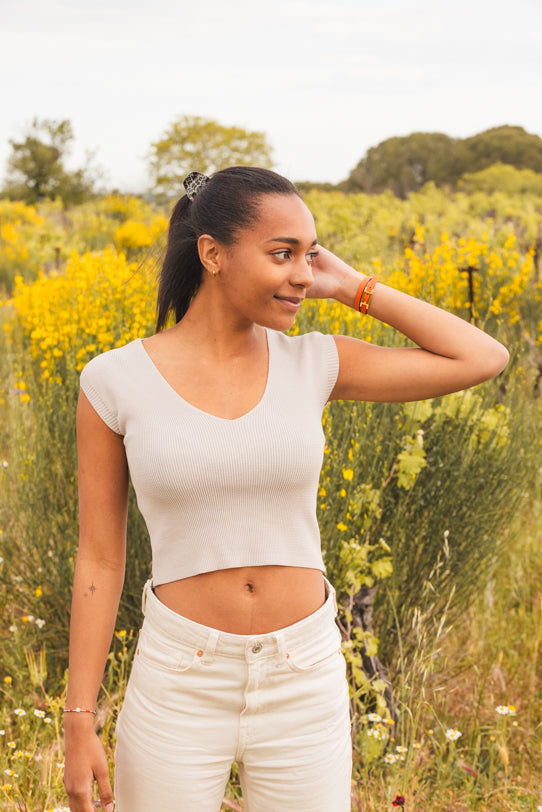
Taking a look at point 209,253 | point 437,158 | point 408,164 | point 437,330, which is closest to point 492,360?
point 437,330

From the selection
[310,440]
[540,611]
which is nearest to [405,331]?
[310,440]

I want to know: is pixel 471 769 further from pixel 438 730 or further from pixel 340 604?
pixel 340 604

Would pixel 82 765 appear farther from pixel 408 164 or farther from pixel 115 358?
pixel 408 164

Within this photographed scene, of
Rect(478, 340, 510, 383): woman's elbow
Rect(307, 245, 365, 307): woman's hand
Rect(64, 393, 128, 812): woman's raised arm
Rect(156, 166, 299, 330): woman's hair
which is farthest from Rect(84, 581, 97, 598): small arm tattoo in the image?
Rect(478, 340, 510, 383): woman's elbow

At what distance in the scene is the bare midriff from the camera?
144cm

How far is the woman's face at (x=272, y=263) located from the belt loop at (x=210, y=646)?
55 centimetres

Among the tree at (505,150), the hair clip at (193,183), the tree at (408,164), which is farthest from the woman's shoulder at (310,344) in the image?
the tree at (505,150)

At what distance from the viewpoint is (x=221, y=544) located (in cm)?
145

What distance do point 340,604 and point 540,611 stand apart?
1161 mm

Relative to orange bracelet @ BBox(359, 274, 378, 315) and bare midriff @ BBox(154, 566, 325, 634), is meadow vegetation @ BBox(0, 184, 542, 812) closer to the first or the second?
orange bracelet @ BBox(359, 274, 378, 315)

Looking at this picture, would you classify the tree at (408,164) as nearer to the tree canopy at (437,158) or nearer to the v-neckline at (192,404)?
the tree canopy at (437,158)

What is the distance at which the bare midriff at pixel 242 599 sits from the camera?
1440 mm

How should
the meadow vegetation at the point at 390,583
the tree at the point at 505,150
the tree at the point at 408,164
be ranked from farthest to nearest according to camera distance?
the tree at the point at 505,150 → the tree at the point at 408,164 → the meadow vegetation at the point at 390,583

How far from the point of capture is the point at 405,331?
1660 mm
